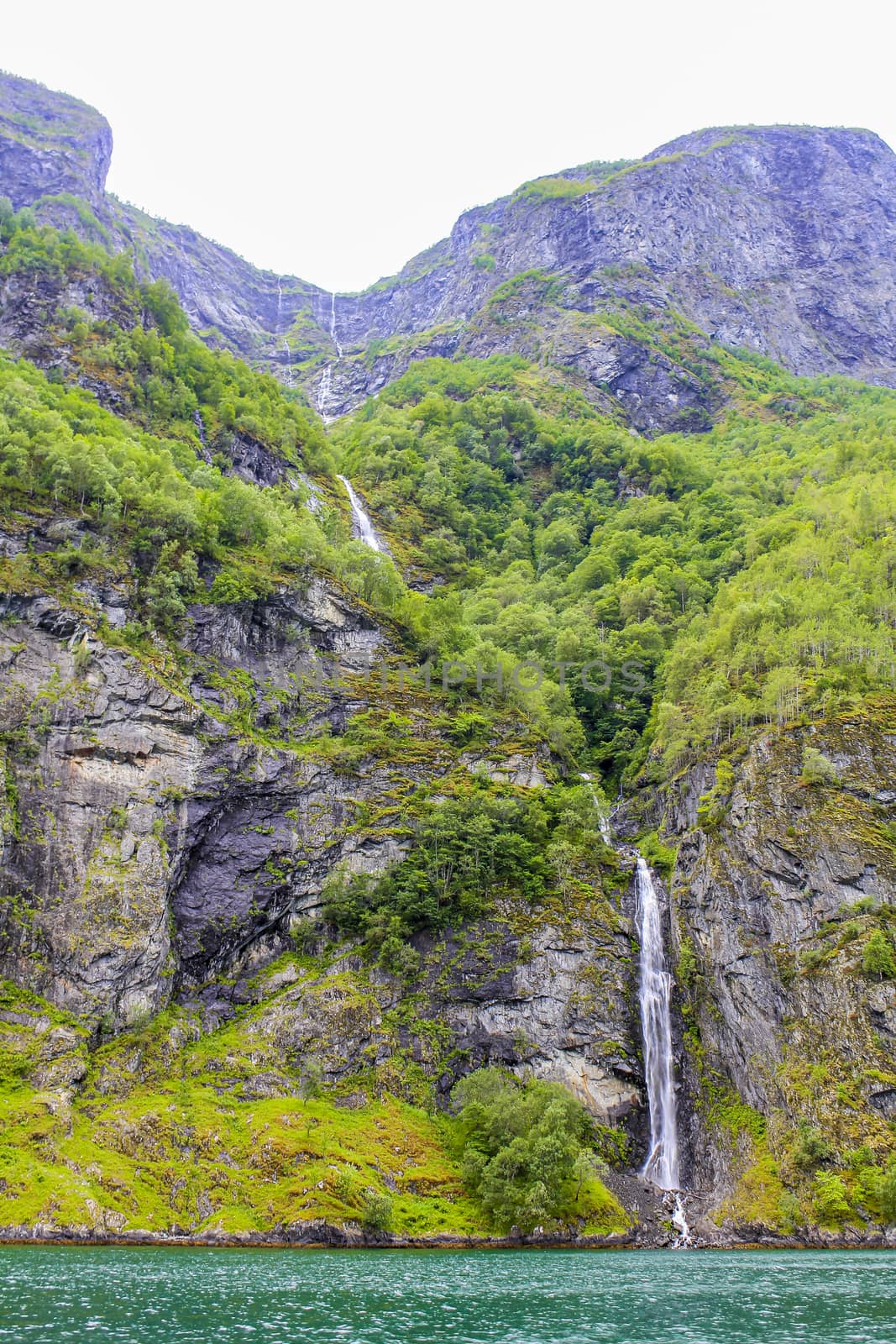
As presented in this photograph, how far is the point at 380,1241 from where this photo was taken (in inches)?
1913

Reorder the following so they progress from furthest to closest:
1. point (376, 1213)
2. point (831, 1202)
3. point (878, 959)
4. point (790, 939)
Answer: point (790, 939)
point (878, 959)
point (831, 1202)
point (376, 1213)

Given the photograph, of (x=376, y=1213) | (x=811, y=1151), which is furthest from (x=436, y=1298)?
(x=811, y=1151)

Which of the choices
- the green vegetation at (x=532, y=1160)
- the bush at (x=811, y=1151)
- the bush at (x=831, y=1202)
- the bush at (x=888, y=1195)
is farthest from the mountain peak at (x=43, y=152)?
→ the bush at (x=888, y=1195)

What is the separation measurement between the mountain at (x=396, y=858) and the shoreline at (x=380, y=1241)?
0.27 meters

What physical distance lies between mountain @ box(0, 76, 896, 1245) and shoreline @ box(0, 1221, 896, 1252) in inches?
10.5

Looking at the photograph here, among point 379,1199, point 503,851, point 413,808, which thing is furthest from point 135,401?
point 379,1199

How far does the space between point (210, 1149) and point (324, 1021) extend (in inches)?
453

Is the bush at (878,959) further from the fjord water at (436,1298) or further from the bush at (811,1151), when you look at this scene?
the fjord water at (436,1298)

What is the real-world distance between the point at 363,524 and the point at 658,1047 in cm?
7964

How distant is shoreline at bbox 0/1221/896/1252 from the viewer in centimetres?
4425

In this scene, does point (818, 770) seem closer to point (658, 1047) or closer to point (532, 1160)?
point (658, 1047)

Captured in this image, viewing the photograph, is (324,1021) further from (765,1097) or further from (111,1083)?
(765,1097)

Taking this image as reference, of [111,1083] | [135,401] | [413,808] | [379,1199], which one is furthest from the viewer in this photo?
[135,401]

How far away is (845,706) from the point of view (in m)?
67.3
